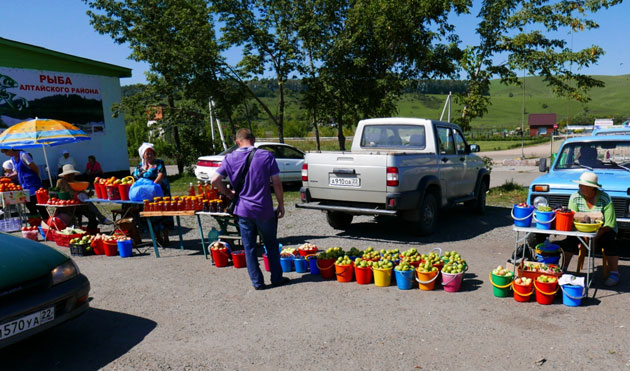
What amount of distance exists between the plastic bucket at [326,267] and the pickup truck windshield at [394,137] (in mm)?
3831

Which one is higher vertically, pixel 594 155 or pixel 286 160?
pixel 594 155

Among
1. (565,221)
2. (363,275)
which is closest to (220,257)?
(363,275)

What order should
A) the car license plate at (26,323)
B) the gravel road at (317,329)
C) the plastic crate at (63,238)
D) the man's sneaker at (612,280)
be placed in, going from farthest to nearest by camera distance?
the plastic crate at (63,238) < the man's sneaker at (612,280) < the gravel road at (317,329) < the car license plate at (26,323)

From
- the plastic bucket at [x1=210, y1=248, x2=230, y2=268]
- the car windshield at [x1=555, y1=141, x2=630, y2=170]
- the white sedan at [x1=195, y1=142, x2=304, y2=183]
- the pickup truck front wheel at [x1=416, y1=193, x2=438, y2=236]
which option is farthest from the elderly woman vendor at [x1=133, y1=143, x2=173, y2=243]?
the white sedan at [x1=195, y1=142, x2=304, y2=183]

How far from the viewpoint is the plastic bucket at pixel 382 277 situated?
20.2ft

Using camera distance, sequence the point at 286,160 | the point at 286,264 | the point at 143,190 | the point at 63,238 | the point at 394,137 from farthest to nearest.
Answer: the point at 286,160 → the point at 394,137 → the point at 63,238 → the point at 143,190 → the point at 286,264

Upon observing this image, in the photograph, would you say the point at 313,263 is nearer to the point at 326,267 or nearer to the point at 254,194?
the point at 326,267

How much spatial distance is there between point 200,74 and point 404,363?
58.1 ft

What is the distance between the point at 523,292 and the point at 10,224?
10716 millimetres

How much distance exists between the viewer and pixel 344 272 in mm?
6391

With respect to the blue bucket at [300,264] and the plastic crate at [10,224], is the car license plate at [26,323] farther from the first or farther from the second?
the plastic crate at [10,224]

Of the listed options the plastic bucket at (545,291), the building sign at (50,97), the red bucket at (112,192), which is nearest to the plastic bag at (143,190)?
the red bucket at (112,192)

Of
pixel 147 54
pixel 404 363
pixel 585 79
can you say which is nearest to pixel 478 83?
pixel 585 79

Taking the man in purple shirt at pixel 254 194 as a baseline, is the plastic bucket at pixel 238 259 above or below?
below
